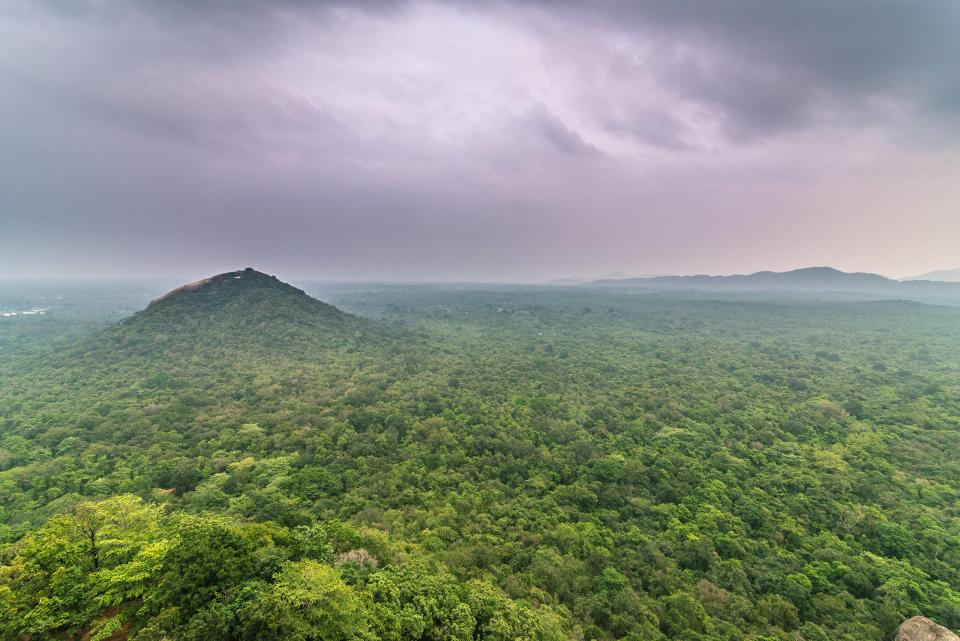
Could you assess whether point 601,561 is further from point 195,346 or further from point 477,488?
point 195,346

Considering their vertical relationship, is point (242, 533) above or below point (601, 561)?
above

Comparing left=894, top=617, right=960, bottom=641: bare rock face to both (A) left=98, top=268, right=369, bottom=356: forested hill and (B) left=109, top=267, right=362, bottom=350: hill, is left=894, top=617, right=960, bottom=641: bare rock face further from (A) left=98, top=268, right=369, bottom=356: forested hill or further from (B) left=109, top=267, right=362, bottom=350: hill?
(B) left=109, top=267, right=362, bottom=350: hill

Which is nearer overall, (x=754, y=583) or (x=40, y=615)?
(x=40, y=615)

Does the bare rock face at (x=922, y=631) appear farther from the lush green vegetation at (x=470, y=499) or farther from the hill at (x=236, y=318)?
the hill at (x=236, y=318)

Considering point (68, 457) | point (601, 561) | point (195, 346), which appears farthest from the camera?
point (195, 346)

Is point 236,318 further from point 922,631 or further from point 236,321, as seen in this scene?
point 922,631

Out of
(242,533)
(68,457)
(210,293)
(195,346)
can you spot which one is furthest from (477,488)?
(210,293)

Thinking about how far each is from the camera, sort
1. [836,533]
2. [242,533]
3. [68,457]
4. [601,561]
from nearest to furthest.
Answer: [242,533], [601,561], [836,533], [68,457]

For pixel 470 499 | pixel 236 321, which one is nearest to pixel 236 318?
pixel 236 321
